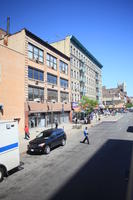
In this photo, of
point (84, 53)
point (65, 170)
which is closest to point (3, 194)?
point (65, 170)

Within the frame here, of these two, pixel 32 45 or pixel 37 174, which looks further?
pixel 32 45

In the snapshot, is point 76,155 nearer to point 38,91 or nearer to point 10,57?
point 10,57

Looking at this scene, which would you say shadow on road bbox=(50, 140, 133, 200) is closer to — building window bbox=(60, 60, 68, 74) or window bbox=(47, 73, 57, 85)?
window bbox=(47, 73, 57, 85)

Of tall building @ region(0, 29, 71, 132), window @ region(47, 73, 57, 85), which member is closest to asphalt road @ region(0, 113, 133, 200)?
tall building @ region(0, 29, 71, 132)

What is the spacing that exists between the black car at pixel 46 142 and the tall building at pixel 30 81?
8.71m

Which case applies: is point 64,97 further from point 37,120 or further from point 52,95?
point 37,120

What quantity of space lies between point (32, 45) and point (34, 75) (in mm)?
5029

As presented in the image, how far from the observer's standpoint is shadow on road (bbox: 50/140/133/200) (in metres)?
6.75

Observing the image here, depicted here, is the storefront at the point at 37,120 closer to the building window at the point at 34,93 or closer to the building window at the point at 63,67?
the building window at the point at 34,93

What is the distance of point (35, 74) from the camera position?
1102 inches

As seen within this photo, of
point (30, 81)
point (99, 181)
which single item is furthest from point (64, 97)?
point (99, 181)

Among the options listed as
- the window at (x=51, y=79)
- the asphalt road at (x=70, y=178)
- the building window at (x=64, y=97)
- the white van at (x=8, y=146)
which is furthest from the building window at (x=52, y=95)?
the white van at (x=8, y=146)

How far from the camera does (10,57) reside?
22266 millimetres

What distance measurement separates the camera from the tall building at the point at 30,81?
2167cm
